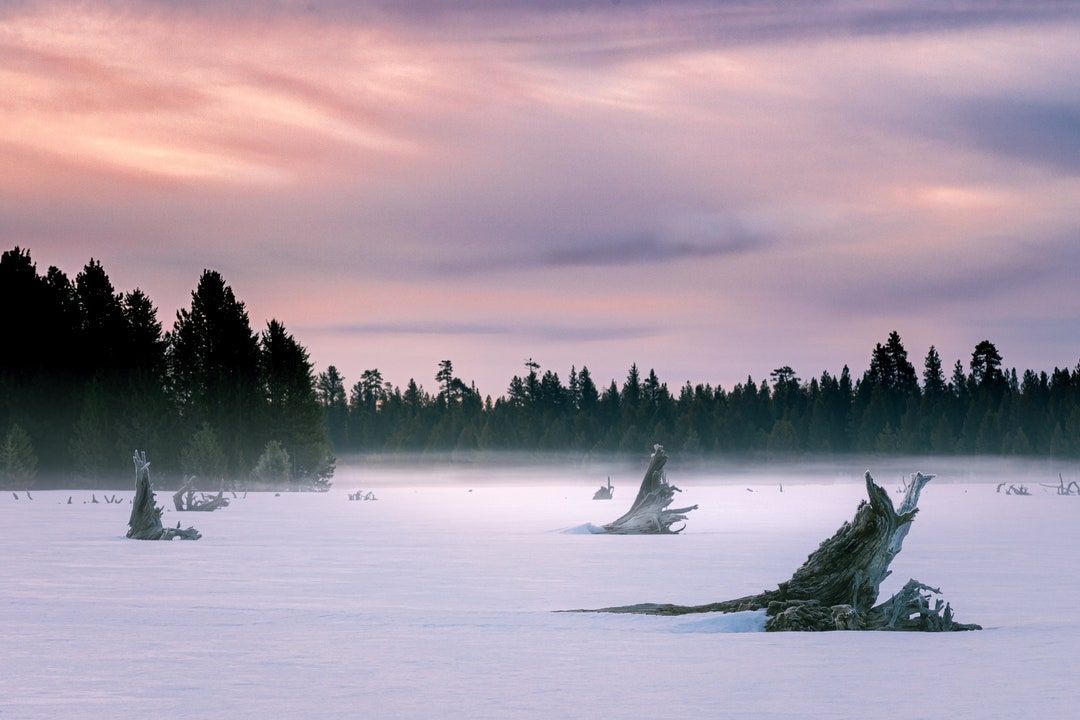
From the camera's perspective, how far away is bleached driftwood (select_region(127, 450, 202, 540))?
37781 millimetres

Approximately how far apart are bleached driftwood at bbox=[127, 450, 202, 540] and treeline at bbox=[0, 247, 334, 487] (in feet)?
184

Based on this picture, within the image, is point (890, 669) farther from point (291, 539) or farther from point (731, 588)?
point (291, 539)

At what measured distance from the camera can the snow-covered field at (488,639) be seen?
1209 cm

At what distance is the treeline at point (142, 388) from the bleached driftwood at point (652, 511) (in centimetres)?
5933

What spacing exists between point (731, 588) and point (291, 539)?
59.7ft

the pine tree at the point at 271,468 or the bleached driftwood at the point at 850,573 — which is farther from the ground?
the pine tree at the point at 271,468

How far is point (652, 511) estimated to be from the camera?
42.2 meters

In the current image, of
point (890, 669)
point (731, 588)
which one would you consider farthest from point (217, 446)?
point (890, 669)

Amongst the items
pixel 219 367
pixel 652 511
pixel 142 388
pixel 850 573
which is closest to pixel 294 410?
pixel 219 367

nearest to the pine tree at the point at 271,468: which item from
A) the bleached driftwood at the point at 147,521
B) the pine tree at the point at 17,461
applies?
the pine tree at the point at 17,461

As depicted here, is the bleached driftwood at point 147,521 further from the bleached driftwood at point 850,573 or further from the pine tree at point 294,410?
the pine tree at point 294,410

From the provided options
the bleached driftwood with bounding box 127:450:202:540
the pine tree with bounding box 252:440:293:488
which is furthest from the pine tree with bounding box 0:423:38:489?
the bleached driftwood with bounding box 127:450:202:540

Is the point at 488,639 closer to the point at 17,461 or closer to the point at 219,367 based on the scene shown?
the point at 17,461

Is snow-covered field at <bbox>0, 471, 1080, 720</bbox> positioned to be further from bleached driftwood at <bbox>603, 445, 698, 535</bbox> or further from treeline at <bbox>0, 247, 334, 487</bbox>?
treeline at <bbox>0, 247, 334, 487</bbox>
